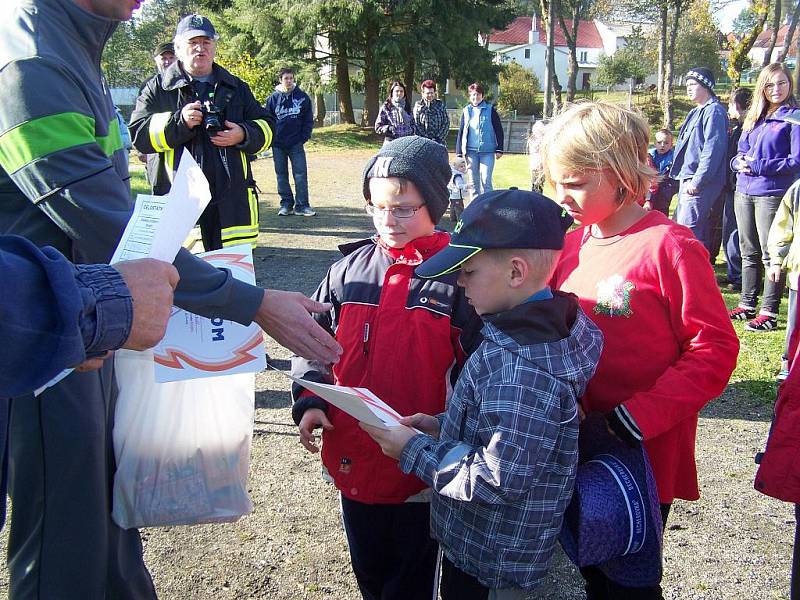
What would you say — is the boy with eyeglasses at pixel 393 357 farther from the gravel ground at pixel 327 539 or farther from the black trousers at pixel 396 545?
the gravel ground at pixel 327 539

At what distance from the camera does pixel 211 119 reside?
16.1ft

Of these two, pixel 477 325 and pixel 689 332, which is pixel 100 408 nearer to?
pixel 477 325

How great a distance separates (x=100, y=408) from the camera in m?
2.06

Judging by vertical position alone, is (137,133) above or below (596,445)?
above

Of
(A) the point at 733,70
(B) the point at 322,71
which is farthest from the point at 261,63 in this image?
(A) the point at 733,70

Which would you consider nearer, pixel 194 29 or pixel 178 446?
pixel 178 446

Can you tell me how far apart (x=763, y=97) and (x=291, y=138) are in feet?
22.0

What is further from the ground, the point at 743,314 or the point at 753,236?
the point at 753,236

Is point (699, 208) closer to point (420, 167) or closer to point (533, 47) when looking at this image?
point (420, 167)

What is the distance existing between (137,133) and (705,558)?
433 centimetres

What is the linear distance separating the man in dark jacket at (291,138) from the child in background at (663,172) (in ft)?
16.7

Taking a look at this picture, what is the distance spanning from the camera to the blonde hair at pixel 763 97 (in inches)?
233

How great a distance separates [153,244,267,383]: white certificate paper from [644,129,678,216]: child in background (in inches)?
271

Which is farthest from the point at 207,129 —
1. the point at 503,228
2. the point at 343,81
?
the point at 343,81
